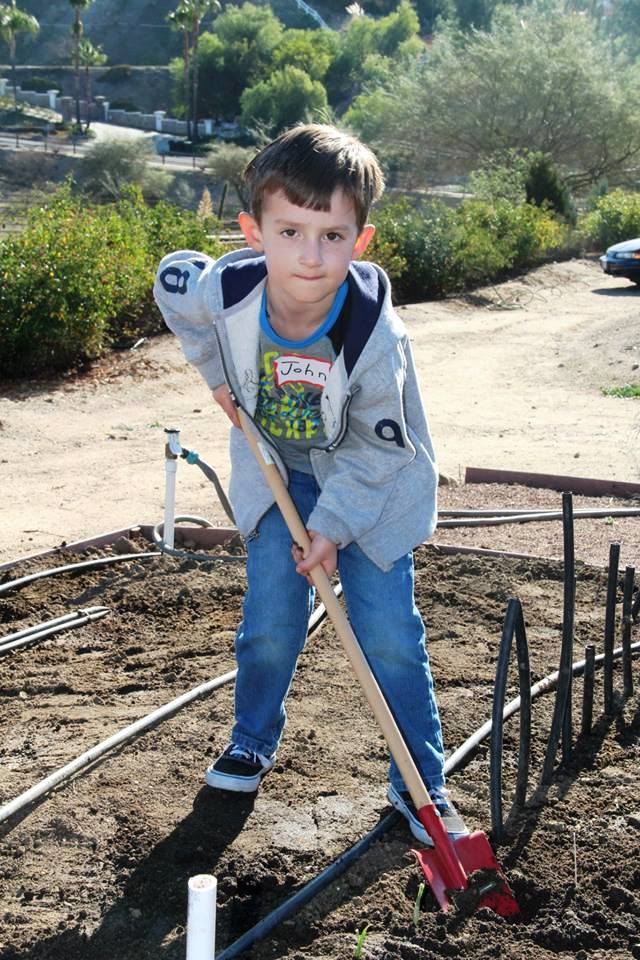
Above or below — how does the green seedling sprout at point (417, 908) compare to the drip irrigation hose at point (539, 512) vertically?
above

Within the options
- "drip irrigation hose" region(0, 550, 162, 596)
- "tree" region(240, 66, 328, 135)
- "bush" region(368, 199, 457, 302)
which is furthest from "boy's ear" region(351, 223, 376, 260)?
"tree" region(240, 66, 328, 135)

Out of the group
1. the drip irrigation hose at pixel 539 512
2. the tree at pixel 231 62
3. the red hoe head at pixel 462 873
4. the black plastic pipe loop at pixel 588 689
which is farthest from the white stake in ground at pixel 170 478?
the tree at pixel 231 62

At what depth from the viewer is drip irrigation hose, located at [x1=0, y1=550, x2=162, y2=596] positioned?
531cm

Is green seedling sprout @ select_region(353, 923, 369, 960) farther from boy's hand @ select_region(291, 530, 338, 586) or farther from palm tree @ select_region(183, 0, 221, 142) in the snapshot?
palm tree @ select_region(183, 0, 221, 142)

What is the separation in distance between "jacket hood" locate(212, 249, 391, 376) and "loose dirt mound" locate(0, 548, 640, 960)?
1260 mm

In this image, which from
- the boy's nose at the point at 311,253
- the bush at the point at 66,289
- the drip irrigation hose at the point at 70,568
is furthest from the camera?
the bush at the point at 66,289

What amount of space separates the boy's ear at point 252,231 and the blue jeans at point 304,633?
2.01 ft

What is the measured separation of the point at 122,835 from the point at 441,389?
877 cm

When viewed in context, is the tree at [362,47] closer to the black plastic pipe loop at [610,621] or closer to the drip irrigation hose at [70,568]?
the drip irrigation hose at [70,568]

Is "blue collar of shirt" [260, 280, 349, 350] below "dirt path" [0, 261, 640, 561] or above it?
above

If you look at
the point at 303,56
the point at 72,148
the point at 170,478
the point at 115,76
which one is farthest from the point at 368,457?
the point at 115,76

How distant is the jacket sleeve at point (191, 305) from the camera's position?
3.19m

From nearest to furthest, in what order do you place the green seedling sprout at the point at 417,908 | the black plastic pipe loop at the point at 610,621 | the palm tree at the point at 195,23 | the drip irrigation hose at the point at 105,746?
the green seedling sprout at the point at 417,908
the drip irrigation hose at the point at 105,746
the black plastic pipe loop at the point at 610,621
the palm tree at the point at 195,23

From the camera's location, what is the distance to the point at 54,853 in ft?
10.2
